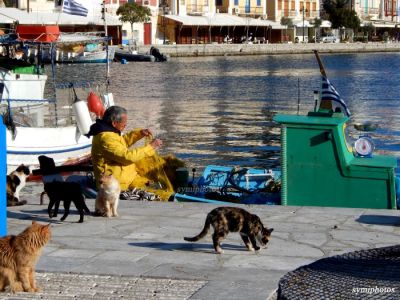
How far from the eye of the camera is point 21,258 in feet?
21.7

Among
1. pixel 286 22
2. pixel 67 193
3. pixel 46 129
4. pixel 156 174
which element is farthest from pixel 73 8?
pixel 286 22

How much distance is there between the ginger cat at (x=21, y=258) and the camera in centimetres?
661

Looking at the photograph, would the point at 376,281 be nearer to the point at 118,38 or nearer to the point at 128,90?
the point at 128,90

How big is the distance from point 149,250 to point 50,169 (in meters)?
2.43

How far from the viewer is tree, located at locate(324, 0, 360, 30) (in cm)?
12544

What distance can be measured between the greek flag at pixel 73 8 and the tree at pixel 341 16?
341 ft

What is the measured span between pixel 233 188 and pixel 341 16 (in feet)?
381

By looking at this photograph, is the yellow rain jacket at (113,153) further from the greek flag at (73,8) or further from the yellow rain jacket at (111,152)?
the greek flag at (73,8)

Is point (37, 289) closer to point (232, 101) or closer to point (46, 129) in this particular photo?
point (46, 129)

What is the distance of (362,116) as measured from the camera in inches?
1407

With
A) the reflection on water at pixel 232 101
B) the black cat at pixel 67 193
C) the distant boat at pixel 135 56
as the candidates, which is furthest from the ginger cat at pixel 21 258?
the distant boat at pixel 135 56

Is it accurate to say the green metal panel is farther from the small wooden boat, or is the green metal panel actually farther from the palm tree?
the palm tree

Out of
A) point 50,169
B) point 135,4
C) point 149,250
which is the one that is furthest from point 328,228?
point 135,4

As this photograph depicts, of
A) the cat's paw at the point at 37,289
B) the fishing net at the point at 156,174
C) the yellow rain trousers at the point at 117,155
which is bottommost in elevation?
the fishing net at the point at 156,174
